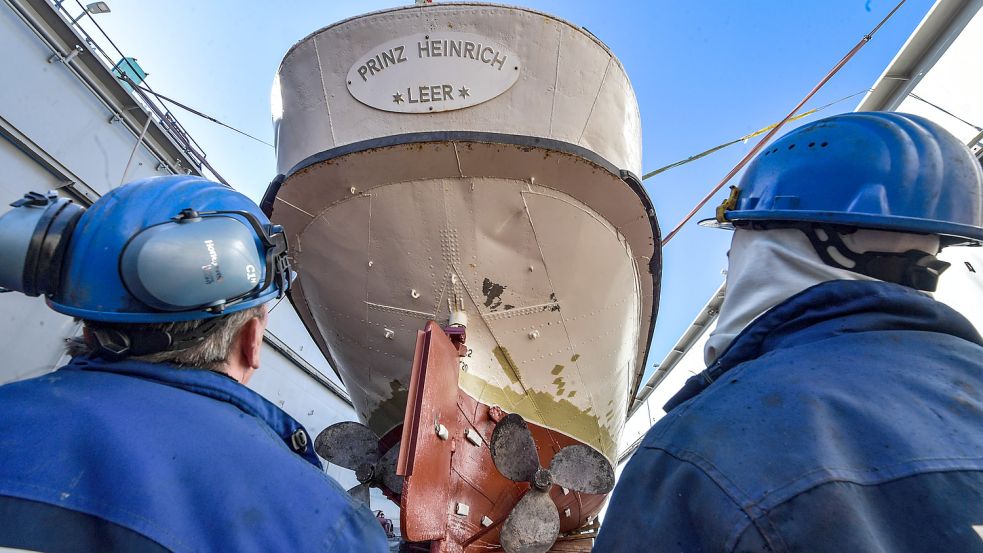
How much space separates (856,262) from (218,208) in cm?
182

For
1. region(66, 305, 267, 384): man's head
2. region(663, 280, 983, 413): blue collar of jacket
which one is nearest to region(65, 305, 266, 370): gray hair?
region(66, 305, 267, 384): man's head

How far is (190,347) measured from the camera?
126cm

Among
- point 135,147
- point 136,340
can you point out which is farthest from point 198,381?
point 135,147

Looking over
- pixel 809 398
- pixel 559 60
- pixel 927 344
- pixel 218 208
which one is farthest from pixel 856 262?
pixel 559 60

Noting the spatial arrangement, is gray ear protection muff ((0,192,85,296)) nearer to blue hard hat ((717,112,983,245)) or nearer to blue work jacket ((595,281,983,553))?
blue work jacket ((595,281,983,553))

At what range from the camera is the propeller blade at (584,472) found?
3670mm

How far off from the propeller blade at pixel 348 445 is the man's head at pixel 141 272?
3.03 meters

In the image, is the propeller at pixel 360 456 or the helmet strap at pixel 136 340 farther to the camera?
the propeller at pixel 360 456

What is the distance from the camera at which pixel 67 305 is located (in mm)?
1224

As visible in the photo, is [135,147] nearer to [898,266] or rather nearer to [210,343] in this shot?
[210,343]

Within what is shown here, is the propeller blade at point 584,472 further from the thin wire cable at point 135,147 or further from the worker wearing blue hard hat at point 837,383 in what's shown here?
the thin wire cable at point 135,147

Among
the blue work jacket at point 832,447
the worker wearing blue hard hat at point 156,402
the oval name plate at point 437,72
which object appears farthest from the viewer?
the oval name plate at point 437,72

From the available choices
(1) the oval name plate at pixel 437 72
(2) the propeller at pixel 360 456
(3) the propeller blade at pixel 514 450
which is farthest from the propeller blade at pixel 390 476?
(1) the oval name plate at pixel 437 72

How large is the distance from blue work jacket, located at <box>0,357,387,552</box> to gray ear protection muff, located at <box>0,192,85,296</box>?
346mm
